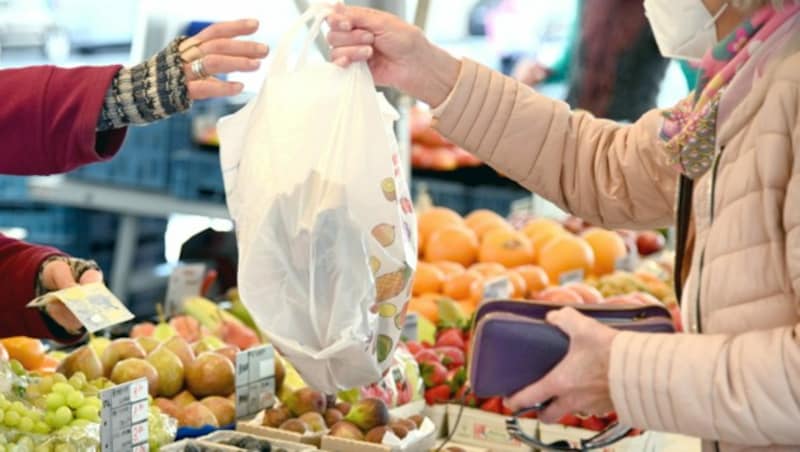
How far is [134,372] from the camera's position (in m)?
2.15

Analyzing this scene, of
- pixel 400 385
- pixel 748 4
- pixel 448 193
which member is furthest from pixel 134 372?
pixel 448 193

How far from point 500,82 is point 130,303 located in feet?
14.0

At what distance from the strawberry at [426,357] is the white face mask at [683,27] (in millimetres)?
1000

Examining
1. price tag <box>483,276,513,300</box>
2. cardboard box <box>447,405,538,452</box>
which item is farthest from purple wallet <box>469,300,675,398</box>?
price tag <box>483,276,513,300</box>

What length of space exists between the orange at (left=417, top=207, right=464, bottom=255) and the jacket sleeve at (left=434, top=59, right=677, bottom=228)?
1.92m

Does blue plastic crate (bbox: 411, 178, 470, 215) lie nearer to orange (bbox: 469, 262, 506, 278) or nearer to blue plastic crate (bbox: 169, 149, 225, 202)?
blue plastic crate (bbox: 169, 149, 225, 202)

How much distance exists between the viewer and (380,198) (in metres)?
1.75

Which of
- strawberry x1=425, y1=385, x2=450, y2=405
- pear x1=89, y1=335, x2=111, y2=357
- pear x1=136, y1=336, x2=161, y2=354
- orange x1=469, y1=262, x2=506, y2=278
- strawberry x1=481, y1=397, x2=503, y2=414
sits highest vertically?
pear x1=136, y1=336, x2=161, y2=354

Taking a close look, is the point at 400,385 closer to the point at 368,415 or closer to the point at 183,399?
the point at 368,415

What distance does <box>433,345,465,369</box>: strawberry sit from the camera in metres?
2.66

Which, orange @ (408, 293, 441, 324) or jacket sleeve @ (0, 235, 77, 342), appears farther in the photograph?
orange @ (408, 293, 441, 324)

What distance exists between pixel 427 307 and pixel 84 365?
1.32 m

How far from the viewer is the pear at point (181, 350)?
2254 millimetres

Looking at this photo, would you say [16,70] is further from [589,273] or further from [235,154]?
[589,273]
